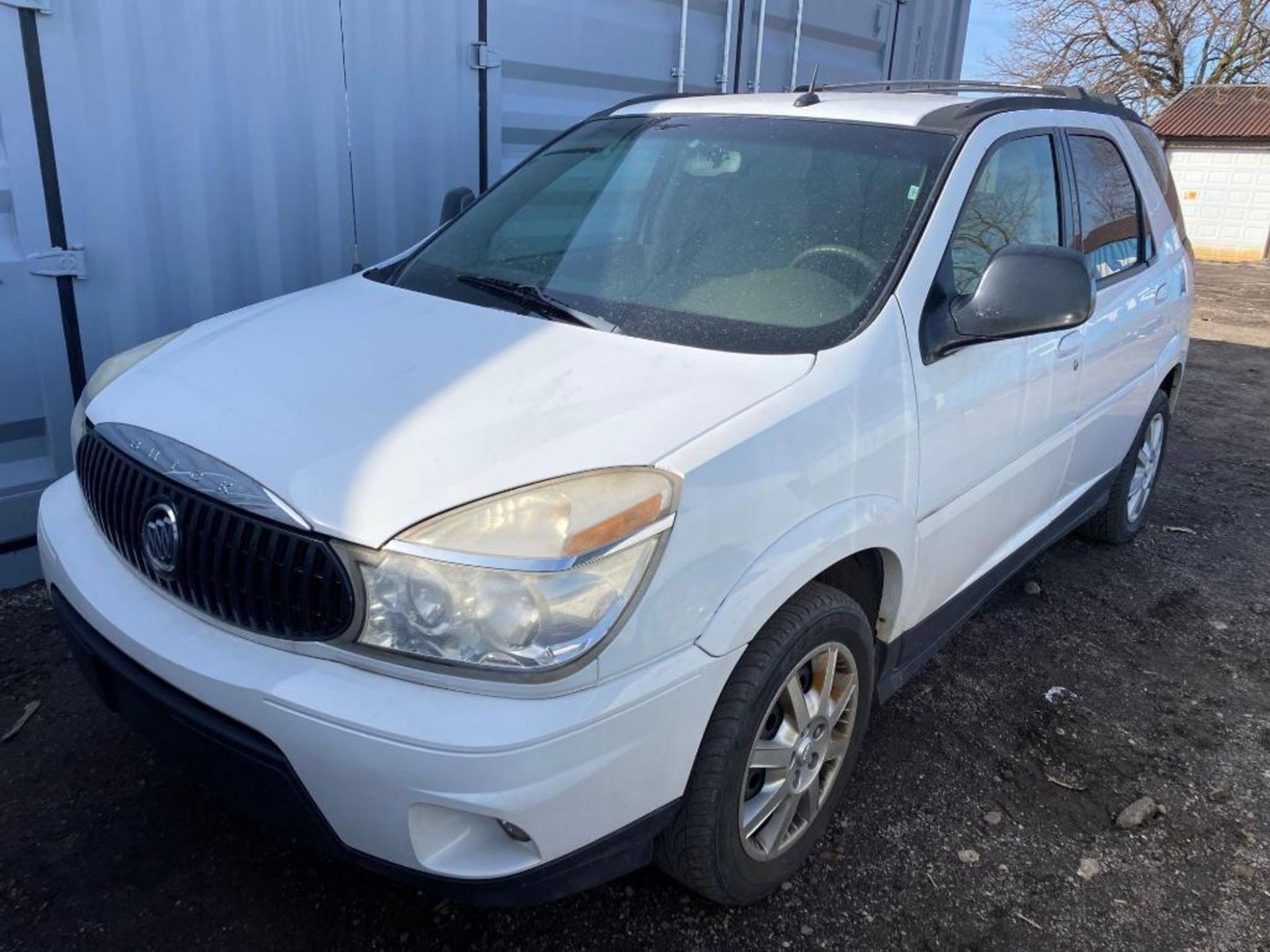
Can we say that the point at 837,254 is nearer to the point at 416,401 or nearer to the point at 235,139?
the point at 416,401

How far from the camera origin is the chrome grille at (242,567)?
1875 mm

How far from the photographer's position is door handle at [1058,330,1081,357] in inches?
124

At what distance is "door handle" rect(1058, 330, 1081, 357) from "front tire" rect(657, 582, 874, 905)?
48.7 inches

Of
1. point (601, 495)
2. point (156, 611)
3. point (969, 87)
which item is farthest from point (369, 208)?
point (601, 495)

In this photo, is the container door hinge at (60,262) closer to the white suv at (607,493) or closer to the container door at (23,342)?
the container door at (23,342)

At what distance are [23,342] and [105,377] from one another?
1317 mm

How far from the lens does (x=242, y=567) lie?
196 cm

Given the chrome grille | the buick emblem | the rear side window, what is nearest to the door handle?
the rear side window

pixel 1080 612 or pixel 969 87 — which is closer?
pixel 969 87

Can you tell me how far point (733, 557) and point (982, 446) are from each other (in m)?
1.14

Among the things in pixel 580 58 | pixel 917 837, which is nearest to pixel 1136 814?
pixel 917 837

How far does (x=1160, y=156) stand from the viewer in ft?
14.9

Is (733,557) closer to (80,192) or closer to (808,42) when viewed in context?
(80,192)

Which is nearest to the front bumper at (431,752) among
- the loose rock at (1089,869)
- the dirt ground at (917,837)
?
the dirt ground at (917,837)
